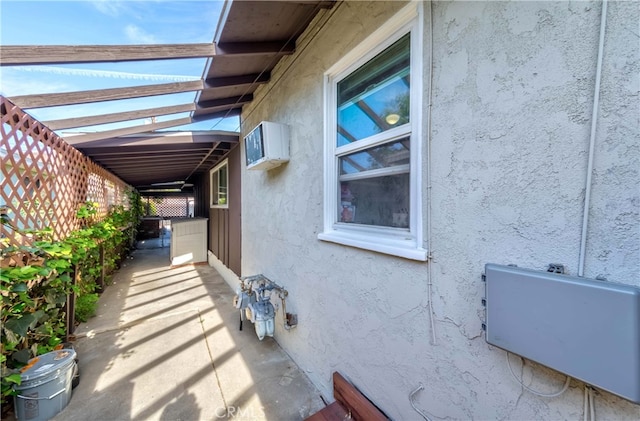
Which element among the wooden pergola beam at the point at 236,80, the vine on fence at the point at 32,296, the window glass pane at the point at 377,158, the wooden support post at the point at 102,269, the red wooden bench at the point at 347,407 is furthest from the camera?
the wooden support post at the point at 102,269

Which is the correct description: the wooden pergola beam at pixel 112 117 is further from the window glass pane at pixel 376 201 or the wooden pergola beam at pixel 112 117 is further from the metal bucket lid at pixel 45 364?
the window glass pane at pixel 376 201

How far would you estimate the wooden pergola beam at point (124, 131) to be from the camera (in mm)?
3825

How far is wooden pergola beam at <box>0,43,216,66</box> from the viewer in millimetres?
1739

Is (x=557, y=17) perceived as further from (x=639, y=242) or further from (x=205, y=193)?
(x=205, y=193)

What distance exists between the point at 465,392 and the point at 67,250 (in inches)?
138

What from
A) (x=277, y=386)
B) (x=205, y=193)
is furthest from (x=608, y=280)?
(x=205, y=193)

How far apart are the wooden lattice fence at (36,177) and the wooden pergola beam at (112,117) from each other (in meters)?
0.14

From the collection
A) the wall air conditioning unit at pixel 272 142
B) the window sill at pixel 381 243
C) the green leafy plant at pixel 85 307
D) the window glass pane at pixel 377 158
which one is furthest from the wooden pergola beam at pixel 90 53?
the green leafy plant at pixel 85 307

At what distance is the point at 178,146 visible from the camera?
16.5ft

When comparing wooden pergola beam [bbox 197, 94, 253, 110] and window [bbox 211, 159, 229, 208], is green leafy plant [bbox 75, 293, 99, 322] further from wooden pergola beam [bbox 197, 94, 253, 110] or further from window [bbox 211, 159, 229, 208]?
wooden pergola beam [bbox 197, 94, 253, 110]

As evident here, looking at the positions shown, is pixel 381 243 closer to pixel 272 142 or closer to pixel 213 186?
pixel 272 142

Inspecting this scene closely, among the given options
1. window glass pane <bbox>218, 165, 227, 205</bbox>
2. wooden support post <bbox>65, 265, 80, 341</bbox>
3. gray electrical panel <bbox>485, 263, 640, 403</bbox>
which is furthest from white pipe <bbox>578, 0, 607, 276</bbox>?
window glass pane <bbox>218, 165, 227, 205</bbox>

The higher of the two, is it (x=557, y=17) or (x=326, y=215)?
(x=557, y=17)
